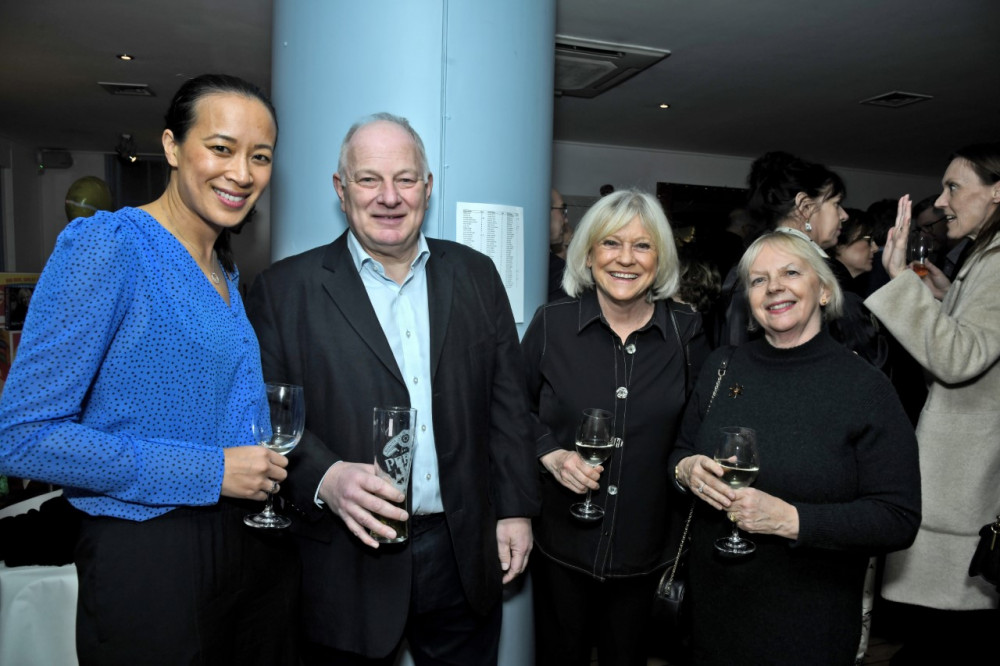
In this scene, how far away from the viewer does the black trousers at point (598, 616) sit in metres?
2.08

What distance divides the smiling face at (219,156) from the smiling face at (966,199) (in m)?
2.40

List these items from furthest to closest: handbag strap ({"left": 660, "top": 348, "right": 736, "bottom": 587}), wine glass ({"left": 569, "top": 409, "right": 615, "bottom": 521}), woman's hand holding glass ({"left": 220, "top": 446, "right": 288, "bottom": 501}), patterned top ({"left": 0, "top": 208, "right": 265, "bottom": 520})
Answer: handbag strap ({"left": 660, "top": 348, "right": 736, "bottom": 587}), wine glass ({"left": 569, "top": 409, "right": 615, "bottom": 521}), woman's hand holding glass ({"left": 220, "top": 446, "right": 288, "bottom": 501}), patterned top ({"left": 0, "top": 208, "right": 265, "bottom": 520})

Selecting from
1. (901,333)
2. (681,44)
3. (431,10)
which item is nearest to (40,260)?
(681,44)

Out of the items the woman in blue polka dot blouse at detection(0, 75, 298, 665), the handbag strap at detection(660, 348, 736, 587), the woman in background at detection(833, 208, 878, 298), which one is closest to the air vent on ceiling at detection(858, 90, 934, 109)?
the woman in background at detection(833, 208, 878, 298)

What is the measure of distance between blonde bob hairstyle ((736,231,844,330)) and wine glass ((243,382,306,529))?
1270 mm

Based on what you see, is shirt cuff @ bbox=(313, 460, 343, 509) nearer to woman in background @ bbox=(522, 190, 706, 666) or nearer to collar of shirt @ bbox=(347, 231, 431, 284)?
collar of shirt @ bbox=(347, 231, 431, 284)

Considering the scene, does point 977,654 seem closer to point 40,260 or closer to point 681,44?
point 681,44

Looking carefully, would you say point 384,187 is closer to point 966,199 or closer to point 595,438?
point 595,438

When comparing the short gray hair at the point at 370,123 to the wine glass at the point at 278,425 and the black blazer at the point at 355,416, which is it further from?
the wine glass at the point at 278,425

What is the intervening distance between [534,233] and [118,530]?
60.8 inches

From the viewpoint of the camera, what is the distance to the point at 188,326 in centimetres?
140

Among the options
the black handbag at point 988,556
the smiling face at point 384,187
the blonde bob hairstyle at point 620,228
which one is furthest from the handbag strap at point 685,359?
the black handbag at point 988,556

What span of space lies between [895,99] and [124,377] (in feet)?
24.8

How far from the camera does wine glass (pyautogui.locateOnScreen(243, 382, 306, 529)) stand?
1.51 metres
